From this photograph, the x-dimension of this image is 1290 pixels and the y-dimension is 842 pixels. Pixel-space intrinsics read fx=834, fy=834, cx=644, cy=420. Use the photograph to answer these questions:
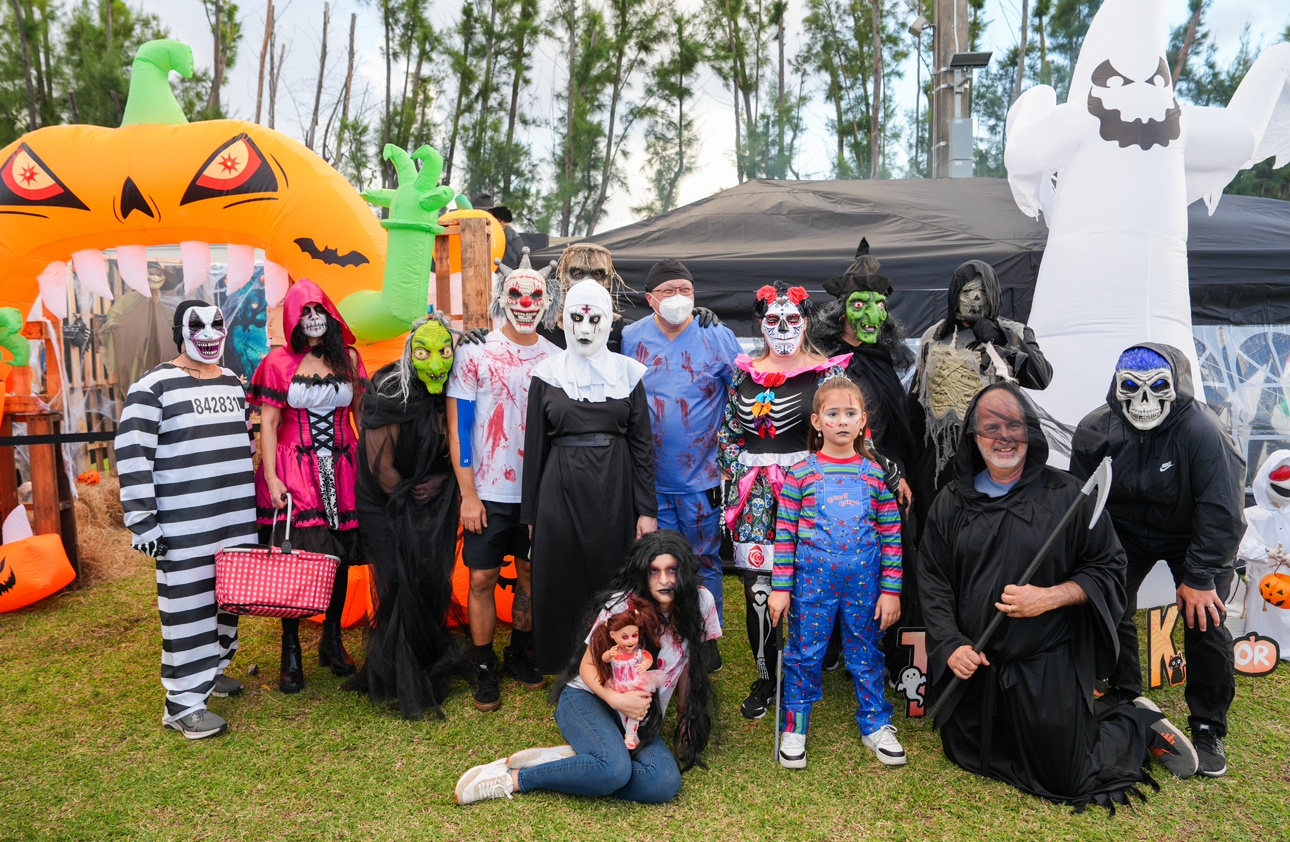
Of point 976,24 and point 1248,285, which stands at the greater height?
point 976,24

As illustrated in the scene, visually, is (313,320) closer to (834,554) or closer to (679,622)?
(679,622)

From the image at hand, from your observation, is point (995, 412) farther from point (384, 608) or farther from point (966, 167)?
point (966, 167)

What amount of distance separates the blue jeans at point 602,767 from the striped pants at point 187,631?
155cm

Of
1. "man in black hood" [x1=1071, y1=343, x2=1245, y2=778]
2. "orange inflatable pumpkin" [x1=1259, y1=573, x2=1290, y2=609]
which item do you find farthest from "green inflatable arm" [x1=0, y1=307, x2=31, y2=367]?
"orange inflatable pumpkin" [x1=1259, y1=573, x2=1290, y2=609]

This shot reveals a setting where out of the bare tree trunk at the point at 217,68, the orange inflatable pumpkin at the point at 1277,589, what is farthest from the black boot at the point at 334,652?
the bare tree trunk at the point at 217,68

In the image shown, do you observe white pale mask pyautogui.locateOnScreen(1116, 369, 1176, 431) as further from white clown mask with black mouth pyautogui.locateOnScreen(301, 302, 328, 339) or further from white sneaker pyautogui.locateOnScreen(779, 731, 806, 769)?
white clown mask with black mouth pyautogui.locateOnScreen(301, 302, 328, 339)

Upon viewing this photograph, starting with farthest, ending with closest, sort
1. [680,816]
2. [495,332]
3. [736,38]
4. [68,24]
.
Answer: [736,38] → [68,24] → [495,332] → [680,816]

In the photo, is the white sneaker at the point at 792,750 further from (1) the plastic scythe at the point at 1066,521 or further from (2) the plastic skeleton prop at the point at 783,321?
(2) the plastic skeleton prop at the point at 783,321

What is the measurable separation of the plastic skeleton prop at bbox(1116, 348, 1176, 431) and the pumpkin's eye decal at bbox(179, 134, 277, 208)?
411 cm

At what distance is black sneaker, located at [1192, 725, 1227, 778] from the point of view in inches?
122

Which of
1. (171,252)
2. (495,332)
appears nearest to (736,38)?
(171,252)

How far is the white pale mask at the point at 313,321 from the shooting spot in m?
3.72

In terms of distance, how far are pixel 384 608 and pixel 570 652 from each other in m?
0.87

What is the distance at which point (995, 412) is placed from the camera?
296 centimetres
